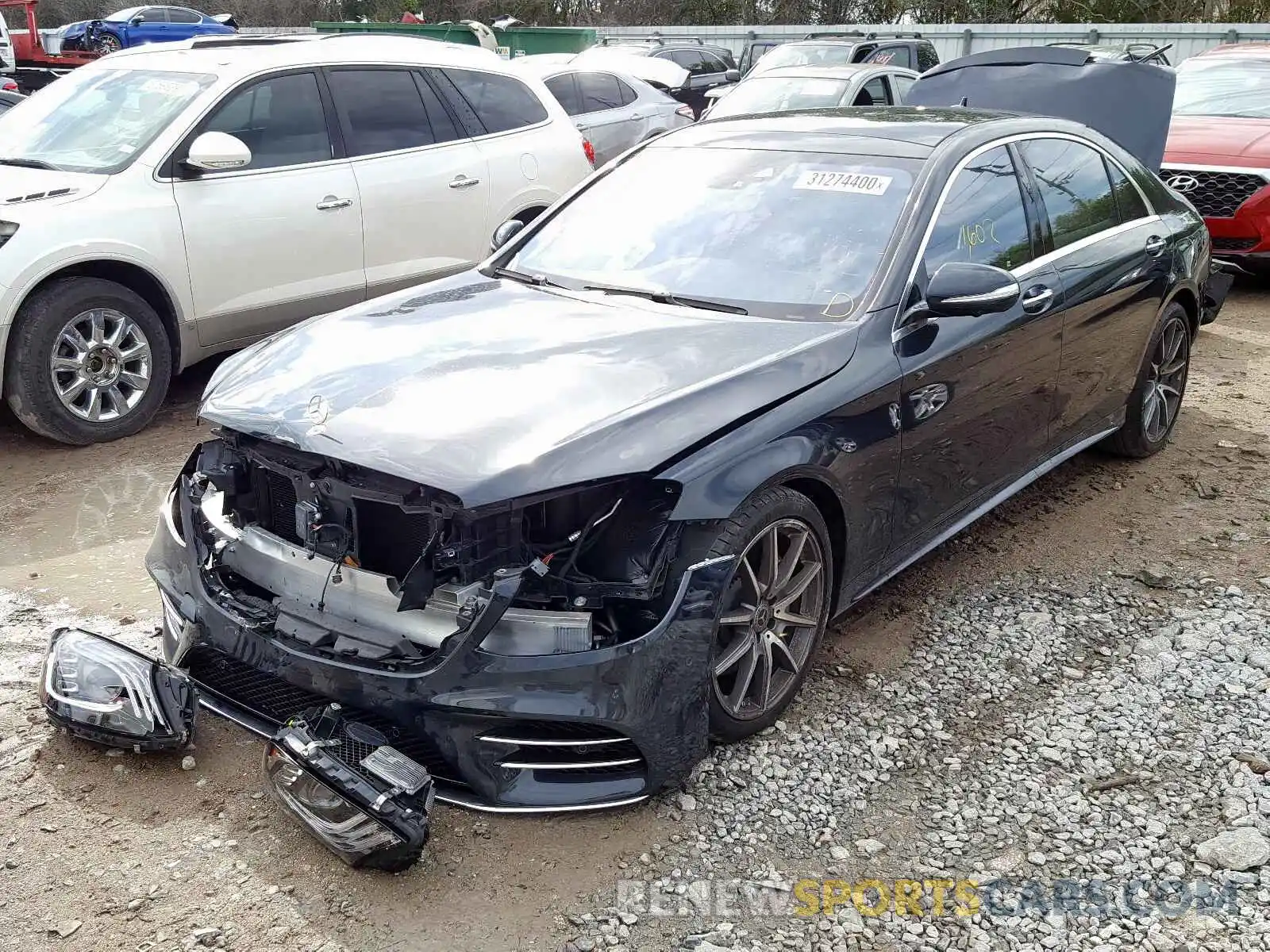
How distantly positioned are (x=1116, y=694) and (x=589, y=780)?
1848mm

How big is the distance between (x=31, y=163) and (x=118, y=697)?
4.02 meters

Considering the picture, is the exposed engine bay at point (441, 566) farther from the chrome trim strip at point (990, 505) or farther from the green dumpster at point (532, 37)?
the green dumpster at point (532, 37)

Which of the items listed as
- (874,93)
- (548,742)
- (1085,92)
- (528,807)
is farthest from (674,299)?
(874,93)

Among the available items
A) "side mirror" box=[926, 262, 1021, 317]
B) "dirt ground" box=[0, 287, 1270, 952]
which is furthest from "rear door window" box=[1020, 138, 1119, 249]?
"dirt ground" box=[0, 287, 1270, 952]

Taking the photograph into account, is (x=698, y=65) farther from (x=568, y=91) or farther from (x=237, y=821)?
(x=237, y=821)

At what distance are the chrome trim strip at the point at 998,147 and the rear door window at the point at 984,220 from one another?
15 millimetres

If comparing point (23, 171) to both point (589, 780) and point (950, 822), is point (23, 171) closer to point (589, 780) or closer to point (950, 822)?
point (589, 780)

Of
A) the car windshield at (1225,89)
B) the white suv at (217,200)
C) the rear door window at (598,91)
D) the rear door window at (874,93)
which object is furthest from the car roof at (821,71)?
the white suv at (217,200)

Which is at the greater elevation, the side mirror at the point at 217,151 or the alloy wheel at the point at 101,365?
the side mirror at the point at 217,151

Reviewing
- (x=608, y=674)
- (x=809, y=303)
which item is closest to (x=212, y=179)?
(x=809, y=303)

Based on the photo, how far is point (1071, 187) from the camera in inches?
184

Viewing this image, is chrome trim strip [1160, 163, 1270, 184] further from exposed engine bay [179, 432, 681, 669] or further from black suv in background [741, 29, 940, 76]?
exposed engine bay [179, 432, 681, 669]

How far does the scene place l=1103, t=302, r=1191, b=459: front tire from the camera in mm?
5352

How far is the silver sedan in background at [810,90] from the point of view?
36.0 feet
